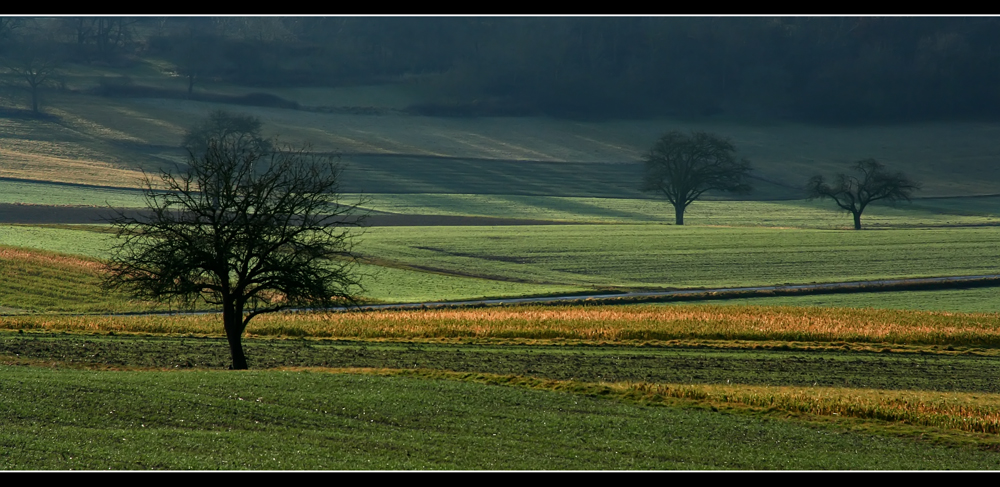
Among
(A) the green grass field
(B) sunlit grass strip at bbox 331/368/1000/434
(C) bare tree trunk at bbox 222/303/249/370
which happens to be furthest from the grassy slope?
(B) sunlit grass strip at bbox 331/368/1000/434

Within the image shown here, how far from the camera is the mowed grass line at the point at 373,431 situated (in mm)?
15367

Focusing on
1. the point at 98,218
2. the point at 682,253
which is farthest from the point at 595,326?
the point at 98,218

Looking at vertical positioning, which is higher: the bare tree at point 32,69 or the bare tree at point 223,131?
the bare tree at point 32,69

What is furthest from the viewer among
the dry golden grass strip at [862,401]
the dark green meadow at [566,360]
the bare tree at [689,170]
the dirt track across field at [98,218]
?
the bare tree at [689,170]

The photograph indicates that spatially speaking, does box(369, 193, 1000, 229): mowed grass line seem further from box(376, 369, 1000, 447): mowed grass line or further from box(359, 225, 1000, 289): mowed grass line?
box(376, 369, 1000, 447): mowed grass line

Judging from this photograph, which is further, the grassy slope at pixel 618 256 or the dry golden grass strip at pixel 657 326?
the grassy slope at pixel 618 256

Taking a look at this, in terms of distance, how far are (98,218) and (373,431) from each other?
239 feet

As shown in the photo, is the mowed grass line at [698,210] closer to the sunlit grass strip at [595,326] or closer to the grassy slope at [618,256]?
the grassy slope at [618,256]

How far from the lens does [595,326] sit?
36688 millimetres

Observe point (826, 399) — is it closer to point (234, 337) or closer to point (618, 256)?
point (234, 337)

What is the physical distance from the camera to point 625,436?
1805 cm

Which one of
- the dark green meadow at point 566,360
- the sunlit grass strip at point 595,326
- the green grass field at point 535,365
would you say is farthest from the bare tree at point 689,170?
the dark green meadow at point 566,360

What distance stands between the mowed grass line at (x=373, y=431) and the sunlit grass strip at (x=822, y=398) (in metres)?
1.63

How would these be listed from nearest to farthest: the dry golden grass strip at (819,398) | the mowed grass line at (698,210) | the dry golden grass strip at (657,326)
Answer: the dry golden grass strip at (819,398)
the dry golden grass strip at (657,326)
the mowed grass line at (698,210)
